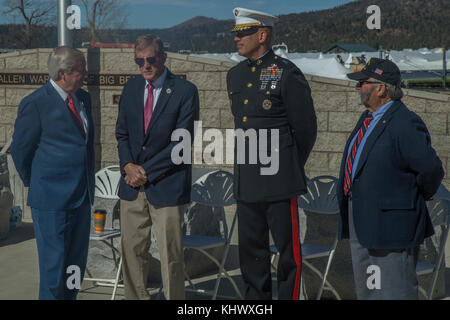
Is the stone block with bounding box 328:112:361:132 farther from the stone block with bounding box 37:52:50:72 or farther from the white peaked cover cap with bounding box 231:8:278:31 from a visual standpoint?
the white peaked cover cap with bounding box 231:8:278:31

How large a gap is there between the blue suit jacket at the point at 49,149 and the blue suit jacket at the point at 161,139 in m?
0.38

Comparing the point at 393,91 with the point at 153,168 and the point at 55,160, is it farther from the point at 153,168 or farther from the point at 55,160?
the point at 55,160

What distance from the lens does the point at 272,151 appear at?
442 centimetres

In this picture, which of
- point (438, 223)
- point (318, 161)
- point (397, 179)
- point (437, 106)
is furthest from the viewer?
point (318, 161)

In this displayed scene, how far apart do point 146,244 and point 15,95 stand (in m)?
5.72

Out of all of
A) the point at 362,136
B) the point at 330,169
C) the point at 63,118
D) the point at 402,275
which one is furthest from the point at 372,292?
the point at 330,169

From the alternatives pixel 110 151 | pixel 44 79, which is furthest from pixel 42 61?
pixel 110 151

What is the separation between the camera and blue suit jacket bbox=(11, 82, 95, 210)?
4410 millimetres

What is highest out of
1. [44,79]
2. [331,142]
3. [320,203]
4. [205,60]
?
[205,60]

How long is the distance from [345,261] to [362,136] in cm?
183

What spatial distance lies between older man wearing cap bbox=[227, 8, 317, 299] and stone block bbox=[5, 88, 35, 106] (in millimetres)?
5897

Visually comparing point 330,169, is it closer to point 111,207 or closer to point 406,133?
point 111,207

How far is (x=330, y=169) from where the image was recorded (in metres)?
8.75

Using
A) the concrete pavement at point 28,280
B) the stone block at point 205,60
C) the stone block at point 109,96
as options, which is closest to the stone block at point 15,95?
the stone block at point 109,96
